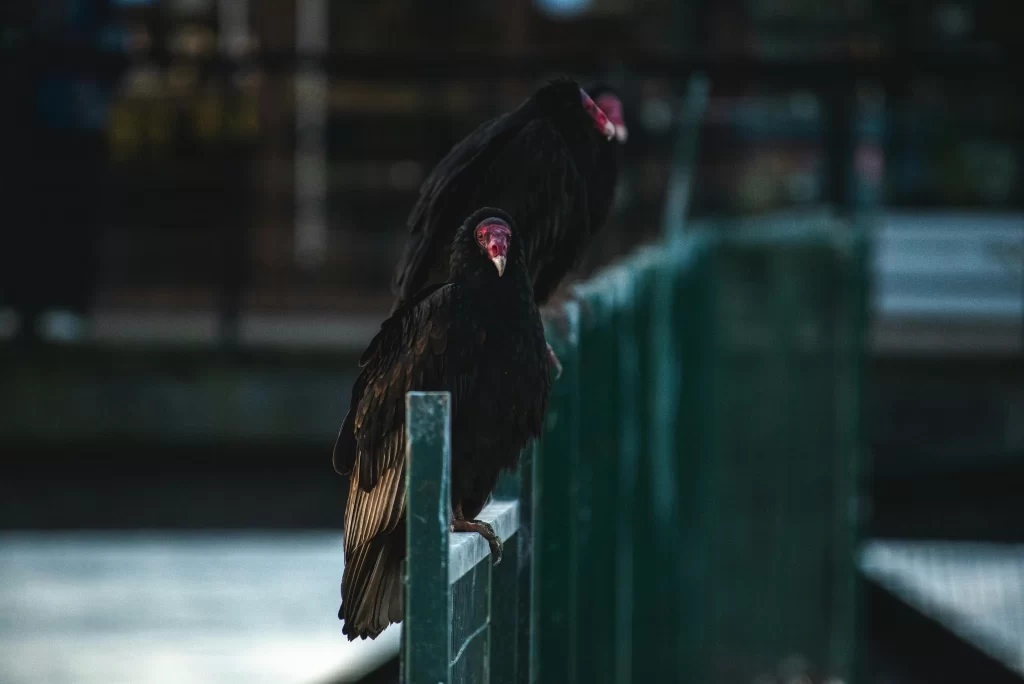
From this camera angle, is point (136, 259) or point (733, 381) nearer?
point (733, 381)

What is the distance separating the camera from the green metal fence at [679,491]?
5.08ft

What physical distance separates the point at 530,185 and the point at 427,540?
1.43 m

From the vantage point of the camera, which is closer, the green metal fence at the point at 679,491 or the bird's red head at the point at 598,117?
the green metal fence at the point at 679,491

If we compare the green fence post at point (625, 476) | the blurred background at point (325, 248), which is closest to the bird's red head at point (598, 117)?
the green fence post at point (625, 476)

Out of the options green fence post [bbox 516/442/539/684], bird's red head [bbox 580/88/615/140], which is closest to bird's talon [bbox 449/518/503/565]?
green fence post [bbox 516/442/539/684]

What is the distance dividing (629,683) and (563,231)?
35.4 inches

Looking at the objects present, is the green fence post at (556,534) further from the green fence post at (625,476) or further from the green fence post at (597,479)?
the green fence post at (625,476)

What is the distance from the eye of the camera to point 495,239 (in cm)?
159

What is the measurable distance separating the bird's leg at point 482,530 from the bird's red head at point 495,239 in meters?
0.24

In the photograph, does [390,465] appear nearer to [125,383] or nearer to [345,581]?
[345,581]

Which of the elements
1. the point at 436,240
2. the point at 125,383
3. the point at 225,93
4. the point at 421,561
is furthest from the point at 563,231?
the point at 225,93

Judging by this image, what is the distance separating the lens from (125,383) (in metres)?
7.06

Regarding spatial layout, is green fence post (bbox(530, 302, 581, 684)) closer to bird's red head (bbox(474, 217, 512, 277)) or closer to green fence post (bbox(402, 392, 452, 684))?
bird's red head (bbox(474, 217, 512, 277))

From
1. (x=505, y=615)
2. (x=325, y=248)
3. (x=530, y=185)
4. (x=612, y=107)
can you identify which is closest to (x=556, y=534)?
(x=505, y=615)
